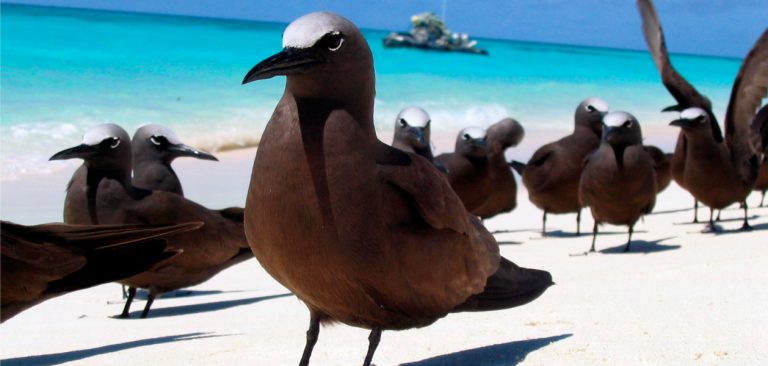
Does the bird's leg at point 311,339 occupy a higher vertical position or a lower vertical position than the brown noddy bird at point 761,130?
lower

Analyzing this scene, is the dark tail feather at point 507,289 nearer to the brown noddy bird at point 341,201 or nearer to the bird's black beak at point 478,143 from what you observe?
the brown noddy bird at point 341,201

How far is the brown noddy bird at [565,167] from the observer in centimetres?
968

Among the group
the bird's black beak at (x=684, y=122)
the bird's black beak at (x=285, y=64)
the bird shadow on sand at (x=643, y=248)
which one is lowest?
the bird shadow on sand at (x=643, y=248)

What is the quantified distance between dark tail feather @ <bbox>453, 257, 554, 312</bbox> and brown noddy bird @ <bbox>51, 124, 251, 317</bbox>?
273 centimetres

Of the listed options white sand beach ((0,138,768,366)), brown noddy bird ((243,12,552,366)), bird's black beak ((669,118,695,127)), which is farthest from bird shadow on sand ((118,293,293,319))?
bird's black beak ((669,118,695,127))

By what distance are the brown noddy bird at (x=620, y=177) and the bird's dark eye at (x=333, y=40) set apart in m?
5.10

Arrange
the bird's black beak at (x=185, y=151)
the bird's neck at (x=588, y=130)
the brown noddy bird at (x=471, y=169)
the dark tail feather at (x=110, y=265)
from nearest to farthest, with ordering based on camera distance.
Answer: the dark tail feather at (x=110, y=265) < the bird's black beak at (x=185, y=151) < the brown noddy bird at (x=471, y=169) < the bird's neck at (x=588, y=130)

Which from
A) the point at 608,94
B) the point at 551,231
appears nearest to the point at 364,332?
the point at 551,231

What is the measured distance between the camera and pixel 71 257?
404 centimetres

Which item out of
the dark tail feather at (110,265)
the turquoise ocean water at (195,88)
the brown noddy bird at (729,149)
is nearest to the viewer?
the dark tail feather at (110,265)

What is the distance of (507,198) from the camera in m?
9.99

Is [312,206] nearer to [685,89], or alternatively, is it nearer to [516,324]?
[516,324]

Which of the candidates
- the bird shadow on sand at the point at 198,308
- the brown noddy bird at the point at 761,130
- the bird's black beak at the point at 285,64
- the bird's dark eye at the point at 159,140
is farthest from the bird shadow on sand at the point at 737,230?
the bird's black beak at the point at 285,64

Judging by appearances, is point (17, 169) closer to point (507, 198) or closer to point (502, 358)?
point (507, 198)
